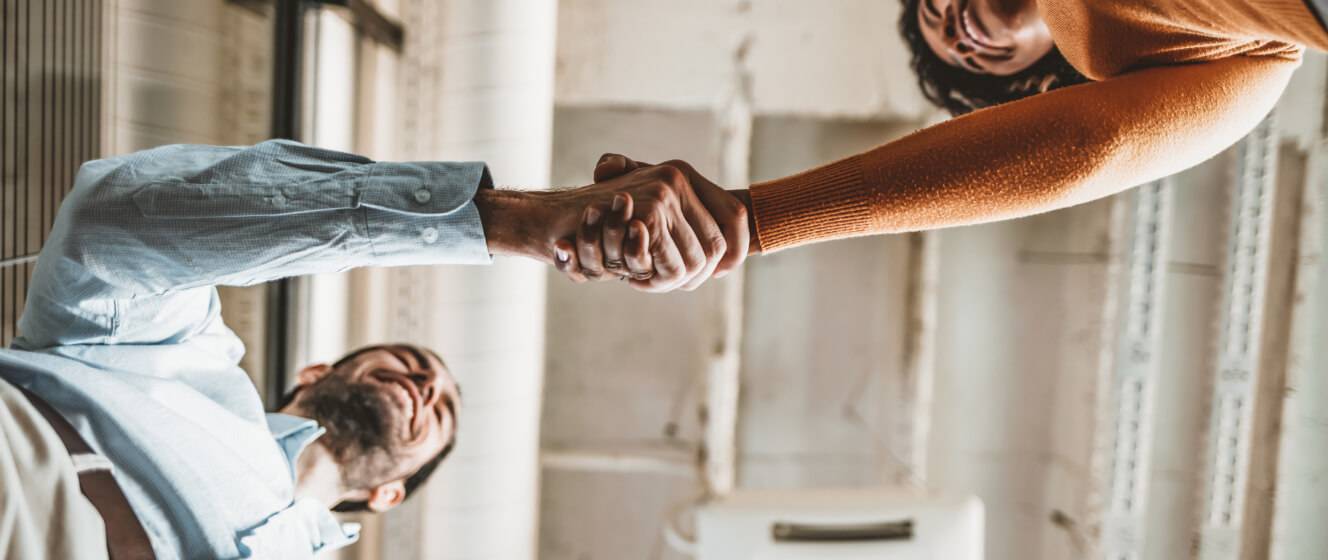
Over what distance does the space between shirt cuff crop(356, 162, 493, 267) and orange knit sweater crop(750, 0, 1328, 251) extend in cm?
31

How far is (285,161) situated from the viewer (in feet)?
2.48

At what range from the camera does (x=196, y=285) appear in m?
0.82

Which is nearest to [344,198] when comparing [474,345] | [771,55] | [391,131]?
[474,345]

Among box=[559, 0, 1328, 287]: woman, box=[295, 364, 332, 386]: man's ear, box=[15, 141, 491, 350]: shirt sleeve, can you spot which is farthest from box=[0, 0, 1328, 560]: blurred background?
box=[559, 0, 1328, 287]: woman

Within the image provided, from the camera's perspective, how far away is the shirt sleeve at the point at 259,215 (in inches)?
28.6

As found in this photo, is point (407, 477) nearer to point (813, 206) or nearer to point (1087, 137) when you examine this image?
point (813, 206)

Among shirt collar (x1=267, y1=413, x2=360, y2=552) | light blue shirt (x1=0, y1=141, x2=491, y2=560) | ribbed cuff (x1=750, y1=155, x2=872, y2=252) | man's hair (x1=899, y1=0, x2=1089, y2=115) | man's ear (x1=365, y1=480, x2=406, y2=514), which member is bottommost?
man's ear (x1=365, y1=480, x2=406, y2=514)

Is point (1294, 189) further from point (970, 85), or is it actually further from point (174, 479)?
point (174, 479)

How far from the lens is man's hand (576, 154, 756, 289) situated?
73cm

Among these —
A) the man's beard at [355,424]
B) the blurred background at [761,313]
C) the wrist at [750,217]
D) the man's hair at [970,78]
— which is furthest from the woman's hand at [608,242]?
the blurred background at [761,313]

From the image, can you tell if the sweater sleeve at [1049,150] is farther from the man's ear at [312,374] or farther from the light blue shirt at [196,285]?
the man's ear at [312,374]

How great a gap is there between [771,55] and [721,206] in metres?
1.74

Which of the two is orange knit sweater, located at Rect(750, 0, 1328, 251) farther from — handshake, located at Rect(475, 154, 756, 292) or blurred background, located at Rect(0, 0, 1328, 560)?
blurred background, located at Rect(0, 0, 1328, 560)

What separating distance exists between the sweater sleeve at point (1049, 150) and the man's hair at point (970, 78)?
0.39 meters
